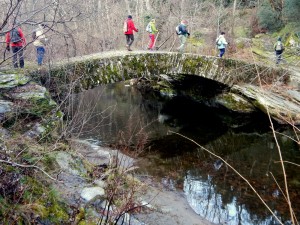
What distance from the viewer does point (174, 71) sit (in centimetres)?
1114

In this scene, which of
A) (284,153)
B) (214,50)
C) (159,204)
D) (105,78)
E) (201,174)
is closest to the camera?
(159,204)

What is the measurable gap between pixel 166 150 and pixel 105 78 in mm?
2913

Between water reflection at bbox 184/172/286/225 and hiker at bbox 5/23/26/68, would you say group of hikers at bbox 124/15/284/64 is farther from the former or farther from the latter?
water reflection at bbox 184/172/286/225

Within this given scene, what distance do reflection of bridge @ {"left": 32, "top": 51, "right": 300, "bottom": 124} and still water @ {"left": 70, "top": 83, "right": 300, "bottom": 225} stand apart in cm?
79

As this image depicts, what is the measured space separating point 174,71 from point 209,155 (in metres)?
3.70

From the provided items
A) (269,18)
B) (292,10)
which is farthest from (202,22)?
(292,10)

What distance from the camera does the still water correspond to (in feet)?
20.6

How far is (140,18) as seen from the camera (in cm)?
1959

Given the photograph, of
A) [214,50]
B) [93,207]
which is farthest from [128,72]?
[214,50]

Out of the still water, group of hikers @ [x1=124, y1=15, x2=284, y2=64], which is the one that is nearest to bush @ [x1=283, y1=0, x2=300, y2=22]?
group of hikers @ [x1=124, y1=15, x2=284, y2=64]

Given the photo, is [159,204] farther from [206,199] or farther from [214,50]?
[214,50]

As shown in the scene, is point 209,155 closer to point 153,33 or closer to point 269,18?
point 153,33

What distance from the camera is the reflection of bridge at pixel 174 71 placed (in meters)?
8.90

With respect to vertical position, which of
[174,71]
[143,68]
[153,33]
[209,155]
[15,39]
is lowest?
[209,155]
